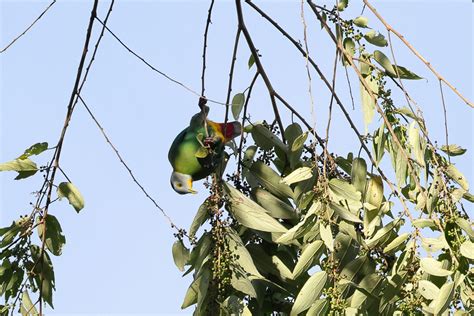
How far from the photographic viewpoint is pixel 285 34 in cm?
317

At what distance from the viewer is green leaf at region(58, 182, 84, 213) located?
117 inches

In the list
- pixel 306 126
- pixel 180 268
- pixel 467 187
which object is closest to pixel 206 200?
pixel 180 268

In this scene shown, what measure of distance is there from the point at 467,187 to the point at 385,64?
392 mm

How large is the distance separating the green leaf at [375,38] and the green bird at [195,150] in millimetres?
468

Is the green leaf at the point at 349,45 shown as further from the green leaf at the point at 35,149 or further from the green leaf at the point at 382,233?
the green leaf at the point at 35,149

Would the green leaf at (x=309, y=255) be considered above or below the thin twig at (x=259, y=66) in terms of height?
below

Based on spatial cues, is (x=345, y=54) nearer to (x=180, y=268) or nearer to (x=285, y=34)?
(x=285, y=34)

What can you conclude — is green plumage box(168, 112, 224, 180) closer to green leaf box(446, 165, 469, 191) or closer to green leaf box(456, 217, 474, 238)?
green leaf box(446, 165, 469, 191)

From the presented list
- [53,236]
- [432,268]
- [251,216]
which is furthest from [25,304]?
[432,268]

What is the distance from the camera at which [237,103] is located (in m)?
2.98

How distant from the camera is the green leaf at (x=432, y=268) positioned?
2457 millimetres

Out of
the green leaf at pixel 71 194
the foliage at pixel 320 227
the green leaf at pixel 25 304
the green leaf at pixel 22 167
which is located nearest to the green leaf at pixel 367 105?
the foliage at pixel 320 227

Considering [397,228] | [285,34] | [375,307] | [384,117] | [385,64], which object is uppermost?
[285,34]

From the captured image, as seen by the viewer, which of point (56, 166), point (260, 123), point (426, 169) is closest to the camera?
point (426, 169)
